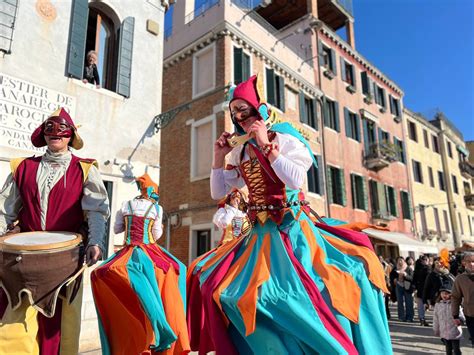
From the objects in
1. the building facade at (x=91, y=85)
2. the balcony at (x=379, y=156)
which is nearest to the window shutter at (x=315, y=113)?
the balcony at (x=379, y=156)

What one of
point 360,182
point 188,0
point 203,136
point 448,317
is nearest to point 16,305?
point 448,317

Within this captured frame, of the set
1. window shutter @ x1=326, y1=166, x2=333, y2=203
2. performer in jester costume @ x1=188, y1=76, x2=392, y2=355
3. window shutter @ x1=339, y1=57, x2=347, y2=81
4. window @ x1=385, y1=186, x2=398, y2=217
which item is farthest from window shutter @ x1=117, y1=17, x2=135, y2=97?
window @ x1=385, y1=186, x2=398, y2=217

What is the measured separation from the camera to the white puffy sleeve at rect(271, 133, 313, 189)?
2.17 meters

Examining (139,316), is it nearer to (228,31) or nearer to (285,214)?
(285,214)

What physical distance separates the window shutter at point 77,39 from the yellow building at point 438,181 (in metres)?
21.1

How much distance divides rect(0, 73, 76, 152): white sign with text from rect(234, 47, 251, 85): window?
23.6 feet

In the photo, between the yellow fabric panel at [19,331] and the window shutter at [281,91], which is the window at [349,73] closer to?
the window shutter at [281,91]

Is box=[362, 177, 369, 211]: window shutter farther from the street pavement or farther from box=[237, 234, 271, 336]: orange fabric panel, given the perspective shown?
box=[237, 234, 271, 336]: orange fabric panel

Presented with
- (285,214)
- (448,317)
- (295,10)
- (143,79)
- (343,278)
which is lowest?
(448,317)

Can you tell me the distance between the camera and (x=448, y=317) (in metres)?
5.45

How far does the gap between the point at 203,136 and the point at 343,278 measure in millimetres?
11570

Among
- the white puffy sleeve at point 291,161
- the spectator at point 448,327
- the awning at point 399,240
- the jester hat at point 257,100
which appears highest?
the awning at point 399,240

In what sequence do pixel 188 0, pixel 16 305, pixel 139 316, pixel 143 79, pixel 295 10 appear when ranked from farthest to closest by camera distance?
pixel 295 10 → pixel 188 0 → pixel 143 79 → pixel 139 316 → pixel 16 305

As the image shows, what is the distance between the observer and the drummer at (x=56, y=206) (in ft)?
8.66
